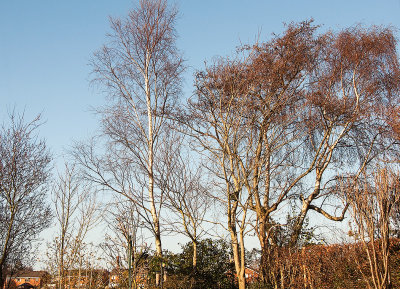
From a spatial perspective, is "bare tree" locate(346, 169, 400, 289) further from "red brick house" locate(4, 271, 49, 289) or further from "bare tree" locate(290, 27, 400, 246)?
"red brick house" locate(4, 271, 49, 289)

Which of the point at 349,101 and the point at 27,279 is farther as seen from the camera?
the point at 27,279

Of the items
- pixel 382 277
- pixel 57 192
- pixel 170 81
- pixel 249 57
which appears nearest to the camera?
pixel 382 277

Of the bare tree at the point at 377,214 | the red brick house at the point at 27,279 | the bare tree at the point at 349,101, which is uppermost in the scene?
the bare tree at the point at 349,101

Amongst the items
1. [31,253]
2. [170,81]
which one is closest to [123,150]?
[170,81]

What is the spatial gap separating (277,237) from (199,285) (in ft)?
9.21

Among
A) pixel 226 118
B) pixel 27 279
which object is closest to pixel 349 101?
pixel 226 118

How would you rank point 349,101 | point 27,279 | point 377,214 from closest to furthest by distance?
point 377,214 < point 349,101 < point 27,279

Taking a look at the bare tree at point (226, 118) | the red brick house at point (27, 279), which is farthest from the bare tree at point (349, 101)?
the red brick house at point (27, 279)

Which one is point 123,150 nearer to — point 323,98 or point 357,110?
point 323,98

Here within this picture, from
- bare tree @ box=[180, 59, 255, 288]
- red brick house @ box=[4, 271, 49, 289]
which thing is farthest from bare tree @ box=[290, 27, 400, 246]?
red brick house @ box=[4, 271, 49, 289]

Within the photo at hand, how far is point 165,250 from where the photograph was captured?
1319 centimetres

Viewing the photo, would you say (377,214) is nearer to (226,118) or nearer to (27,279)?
Answer: (226,118)

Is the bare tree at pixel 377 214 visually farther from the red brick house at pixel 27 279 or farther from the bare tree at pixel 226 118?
the red brick house at pixel 27 279

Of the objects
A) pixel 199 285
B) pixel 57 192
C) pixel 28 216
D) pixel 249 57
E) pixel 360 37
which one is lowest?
pixel 199 285
